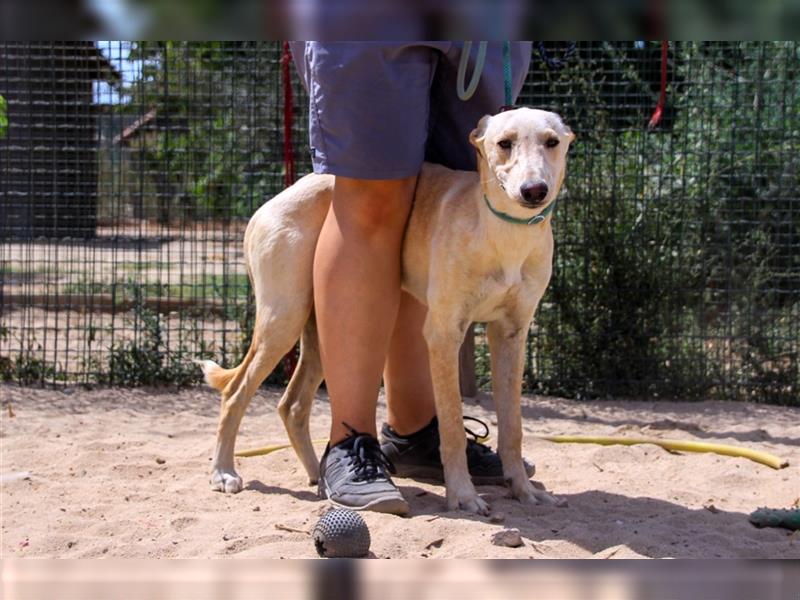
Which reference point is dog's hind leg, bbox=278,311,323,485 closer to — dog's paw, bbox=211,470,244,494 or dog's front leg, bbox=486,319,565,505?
dog's paw, bbox=211,470,244,494

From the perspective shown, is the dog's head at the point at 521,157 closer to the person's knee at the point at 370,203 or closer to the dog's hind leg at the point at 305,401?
the person's knee at the point at 370,203

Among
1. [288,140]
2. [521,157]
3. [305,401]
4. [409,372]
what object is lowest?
[305,401]

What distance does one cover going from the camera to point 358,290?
2998mm

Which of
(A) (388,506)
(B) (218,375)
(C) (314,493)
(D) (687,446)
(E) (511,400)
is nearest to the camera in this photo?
(A) (388,506)

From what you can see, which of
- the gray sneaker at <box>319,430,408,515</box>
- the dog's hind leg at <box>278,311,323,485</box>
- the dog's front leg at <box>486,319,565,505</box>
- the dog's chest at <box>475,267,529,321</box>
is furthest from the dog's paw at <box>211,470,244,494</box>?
the dog's chest at <box>475,267,529,321</box>

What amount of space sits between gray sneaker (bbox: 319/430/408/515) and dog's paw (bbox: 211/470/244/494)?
39cm

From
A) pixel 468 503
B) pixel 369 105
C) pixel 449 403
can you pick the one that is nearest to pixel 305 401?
pixel 449 403

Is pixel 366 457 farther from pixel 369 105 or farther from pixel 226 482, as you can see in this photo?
pixel 369 105

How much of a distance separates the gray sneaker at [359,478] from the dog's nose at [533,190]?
2.97 feet

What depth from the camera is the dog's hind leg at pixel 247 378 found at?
3312 mm

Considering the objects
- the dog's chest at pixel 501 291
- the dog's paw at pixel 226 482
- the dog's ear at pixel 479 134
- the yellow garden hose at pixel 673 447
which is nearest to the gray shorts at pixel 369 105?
the dog's ear at pixel 479 134

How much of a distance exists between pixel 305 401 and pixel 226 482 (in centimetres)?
39

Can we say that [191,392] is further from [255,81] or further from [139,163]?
[255,81]

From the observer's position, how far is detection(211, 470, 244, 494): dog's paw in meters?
3.36
